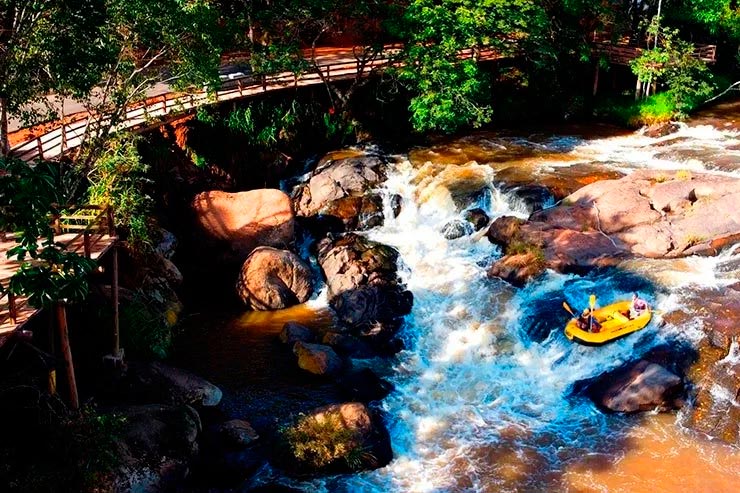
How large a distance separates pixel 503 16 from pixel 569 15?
631 centimetres

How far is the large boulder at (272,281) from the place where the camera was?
19109mm

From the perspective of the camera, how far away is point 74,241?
13172 mm

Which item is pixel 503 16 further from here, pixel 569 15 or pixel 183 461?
pixel 183 461

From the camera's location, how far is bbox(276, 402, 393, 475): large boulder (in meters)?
13.4

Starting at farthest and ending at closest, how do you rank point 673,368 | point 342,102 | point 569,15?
point 569,15
point 342,102
point 673,368

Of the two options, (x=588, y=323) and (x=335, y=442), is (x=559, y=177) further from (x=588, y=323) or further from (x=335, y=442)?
(x=335, y=442)

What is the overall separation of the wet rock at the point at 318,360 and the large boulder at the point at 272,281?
107 inches

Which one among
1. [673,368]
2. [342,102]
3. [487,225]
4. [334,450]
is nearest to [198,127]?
[342,102]

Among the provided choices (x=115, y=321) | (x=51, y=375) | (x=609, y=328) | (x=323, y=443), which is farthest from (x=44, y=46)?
(x=609, y=328)

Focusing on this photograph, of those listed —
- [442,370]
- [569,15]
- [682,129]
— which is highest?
[569,15]

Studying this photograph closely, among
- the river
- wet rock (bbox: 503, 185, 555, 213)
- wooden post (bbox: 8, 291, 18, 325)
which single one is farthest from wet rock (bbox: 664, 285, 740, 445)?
wooden post (bbox: 8, 291, 18, 325)

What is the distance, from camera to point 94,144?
55.8 feet

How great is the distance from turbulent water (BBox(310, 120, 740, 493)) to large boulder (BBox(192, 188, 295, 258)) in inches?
111

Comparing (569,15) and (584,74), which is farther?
(584,74)
